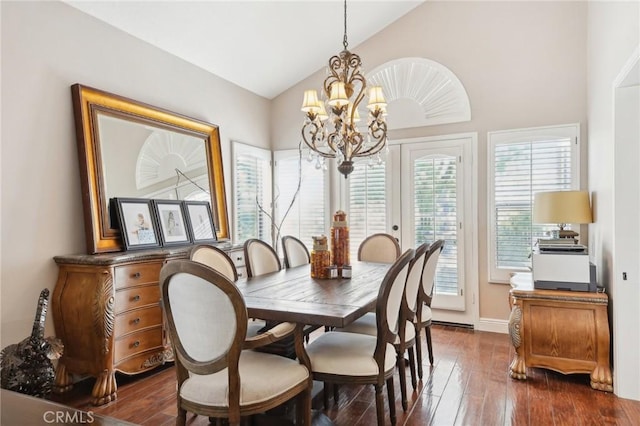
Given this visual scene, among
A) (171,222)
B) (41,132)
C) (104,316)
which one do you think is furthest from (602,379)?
(41,132)

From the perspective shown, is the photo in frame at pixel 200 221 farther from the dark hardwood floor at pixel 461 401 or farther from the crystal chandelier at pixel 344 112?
the crystal chandelier at pixel 344 112

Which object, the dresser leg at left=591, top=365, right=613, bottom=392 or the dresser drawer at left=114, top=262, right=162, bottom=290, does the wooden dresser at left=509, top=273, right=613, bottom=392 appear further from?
the dresser drawer at left=114, top=262, right=162, bottom=290

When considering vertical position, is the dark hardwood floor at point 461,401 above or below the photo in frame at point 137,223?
below

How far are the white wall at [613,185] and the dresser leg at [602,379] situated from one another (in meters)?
0.06

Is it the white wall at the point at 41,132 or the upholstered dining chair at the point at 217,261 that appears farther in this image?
the upholstered dining chair at the point at 217,261

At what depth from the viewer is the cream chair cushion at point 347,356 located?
82.9 inches

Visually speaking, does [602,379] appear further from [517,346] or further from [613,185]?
[613,185]

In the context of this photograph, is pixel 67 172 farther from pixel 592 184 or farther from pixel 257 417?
pixel 592 184

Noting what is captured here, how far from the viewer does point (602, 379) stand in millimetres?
2850

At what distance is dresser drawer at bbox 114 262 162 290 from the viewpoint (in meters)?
2.85

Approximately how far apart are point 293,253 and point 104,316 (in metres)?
1.75

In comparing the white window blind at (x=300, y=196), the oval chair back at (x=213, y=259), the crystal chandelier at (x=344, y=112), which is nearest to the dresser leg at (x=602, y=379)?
the crystal chandelier at (x=344, y=112)

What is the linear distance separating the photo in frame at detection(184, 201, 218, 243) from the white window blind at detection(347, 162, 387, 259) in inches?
66.2

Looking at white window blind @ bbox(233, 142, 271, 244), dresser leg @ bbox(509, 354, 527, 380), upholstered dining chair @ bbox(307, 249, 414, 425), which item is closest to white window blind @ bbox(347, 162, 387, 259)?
white window blind @ bbox(233, 142, 271, 244)
